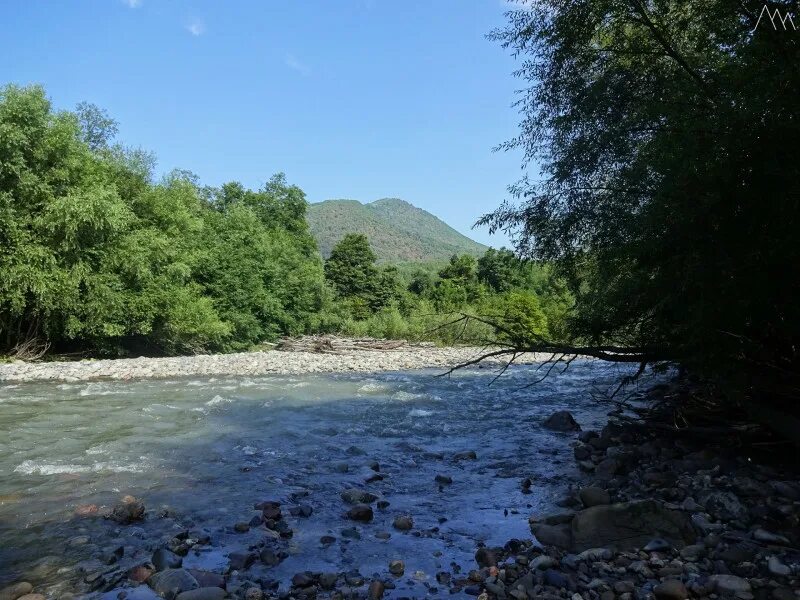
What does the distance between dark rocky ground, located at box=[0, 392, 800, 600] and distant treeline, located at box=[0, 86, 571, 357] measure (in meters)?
3.10

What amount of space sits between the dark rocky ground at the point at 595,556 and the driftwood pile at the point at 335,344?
2301 cm

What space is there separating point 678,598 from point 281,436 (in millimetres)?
6266

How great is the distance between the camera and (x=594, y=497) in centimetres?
498

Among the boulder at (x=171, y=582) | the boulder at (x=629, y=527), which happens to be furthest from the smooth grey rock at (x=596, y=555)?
the boulder at (x=171, y=582)

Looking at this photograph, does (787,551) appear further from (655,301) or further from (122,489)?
(122,489)

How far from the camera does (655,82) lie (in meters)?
7.61

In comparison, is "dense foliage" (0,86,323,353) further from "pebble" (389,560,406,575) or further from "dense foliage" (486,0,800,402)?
"pebble" (389,560,406,575)

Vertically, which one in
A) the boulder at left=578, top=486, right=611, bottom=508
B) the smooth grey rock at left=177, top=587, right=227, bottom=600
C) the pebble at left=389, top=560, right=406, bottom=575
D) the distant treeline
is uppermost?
the distant treeline

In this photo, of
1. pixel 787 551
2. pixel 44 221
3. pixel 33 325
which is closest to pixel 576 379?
pixel 787 551

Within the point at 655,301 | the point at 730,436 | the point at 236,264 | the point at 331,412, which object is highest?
the point at 236,264

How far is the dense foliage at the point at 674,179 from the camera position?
432 cm

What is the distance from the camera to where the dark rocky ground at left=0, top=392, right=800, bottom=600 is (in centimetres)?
339

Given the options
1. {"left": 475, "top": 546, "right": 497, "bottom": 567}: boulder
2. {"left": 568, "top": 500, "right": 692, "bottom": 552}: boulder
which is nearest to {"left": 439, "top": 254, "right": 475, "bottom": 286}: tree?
{"left": 568, "top": 500, "right": 692, "bottom": 552}: boulder

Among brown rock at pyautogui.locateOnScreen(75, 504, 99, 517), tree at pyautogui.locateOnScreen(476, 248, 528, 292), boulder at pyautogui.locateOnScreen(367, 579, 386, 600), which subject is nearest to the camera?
boulder at pyautogui.locateOnScreen(367, 579, 386, 600)
